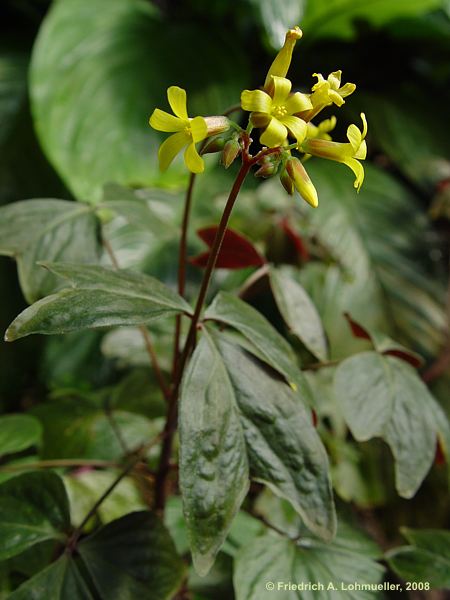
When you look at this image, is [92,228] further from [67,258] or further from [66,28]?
[66,28]

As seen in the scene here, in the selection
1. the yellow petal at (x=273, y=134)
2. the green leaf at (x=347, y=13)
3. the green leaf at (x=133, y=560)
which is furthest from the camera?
the green leaf at (x=347, y=13)

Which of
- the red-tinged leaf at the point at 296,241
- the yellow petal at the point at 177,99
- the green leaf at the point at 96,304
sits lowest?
the red-tinged leaf at the point at 296,241

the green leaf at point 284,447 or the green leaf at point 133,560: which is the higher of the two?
the green leaf at point 284,447

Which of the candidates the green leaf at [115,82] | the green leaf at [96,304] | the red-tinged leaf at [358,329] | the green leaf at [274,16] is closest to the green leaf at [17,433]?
the green leaf at [96,304]

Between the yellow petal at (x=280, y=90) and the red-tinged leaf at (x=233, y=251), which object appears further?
the red-tinged leaf at (x=233, y=251)

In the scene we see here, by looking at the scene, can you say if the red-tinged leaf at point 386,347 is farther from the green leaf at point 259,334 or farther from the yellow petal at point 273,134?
the yellow petal at point 273,134

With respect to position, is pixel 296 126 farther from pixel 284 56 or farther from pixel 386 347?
pixel 386 347

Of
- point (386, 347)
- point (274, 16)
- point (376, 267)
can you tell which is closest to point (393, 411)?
point (386, 347)

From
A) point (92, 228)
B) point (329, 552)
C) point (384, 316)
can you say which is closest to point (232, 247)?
point (92, 228)
